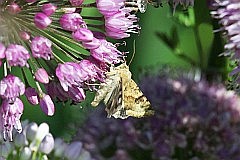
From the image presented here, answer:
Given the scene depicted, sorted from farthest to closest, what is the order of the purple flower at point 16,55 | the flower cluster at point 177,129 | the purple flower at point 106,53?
the flower cluster at point 177,129, the purple flower at point 106,53, the purple flower at point 16,55

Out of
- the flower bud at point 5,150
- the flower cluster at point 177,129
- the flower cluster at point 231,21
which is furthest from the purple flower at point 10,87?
the flower cluster at point 177,129

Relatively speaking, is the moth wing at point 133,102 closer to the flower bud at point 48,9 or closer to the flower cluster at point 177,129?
the flower bud at point 48,9

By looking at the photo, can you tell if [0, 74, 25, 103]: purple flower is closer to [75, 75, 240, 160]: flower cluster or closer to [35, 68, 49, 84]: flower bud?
[35, 68, 49, 84]: flower bud

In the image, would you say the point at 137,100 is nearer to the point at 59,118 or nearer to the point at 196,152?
the point at 196,152

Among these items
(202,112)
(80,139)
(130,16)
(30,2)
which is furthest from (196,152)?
(30,2)

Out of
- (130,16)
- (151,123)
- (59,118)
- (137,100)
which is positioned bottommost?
(59,118)

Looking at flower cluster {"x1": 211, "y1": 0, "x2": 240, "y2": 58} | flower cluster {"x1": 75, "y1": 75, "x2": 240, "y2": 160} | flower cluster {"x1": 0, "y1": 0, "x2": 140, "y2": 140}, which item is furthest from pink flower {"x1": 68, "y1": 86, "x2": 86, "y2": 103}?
flower cluster {"x1": 75, "y1": 75, "x2": 240, "y2": 160}

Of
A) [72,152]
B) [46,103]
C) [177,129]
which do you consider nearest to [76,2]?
[46,103]
